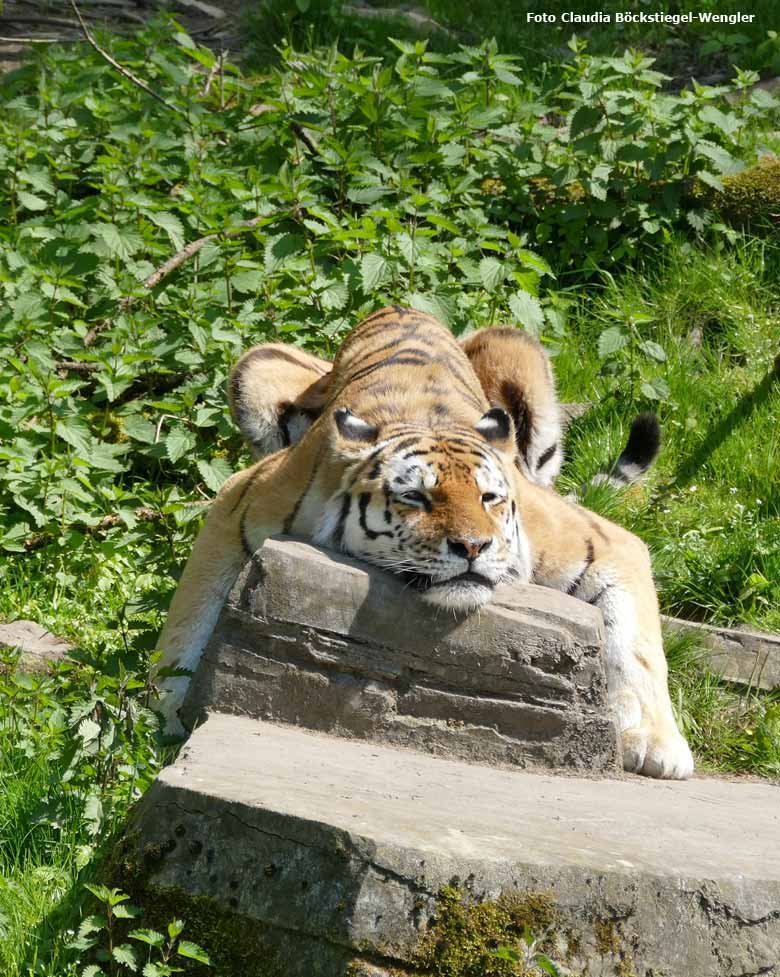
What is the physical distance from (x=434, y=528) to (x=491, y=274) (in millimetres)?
2885

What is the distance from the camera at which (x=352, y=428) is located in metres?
3.94

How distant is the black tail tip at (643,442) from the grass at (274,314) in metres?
0.22

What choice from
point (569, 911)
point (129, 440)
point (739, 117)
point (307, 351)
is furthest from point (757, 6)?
point (569, 911)

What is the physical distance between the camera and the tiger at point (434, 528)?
11.7 ft

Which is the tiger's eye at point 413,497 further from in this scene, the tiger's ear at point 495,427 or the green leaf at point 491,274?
the green leaf at point 491,274

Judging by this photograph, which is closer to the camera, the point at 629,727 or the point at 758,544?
the point at 629,727

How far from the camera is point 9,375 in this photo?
5.57 m

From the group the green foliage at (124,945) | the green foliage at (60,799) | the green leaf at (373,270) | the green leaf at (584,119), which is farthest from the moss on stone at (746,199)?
the green foliage at (124,945)

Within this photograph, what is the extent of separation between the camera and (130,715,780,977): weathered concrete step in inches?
91.8

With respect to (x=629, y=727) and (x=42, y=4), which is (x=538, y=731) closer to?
(x=629, y=727)

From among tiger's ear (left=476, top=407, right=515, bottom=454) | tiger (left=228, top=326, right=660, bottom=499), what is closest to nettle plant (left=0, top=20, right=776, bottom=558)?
tiger (left=228, top=326, right=660, bottom=499)

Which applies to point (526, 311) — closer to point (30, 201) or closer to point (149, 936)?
point (30, 201)

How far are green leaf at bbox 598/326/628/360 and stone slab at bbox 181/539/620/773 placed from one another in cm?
303

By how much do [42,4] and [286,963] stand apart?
9767 mm
